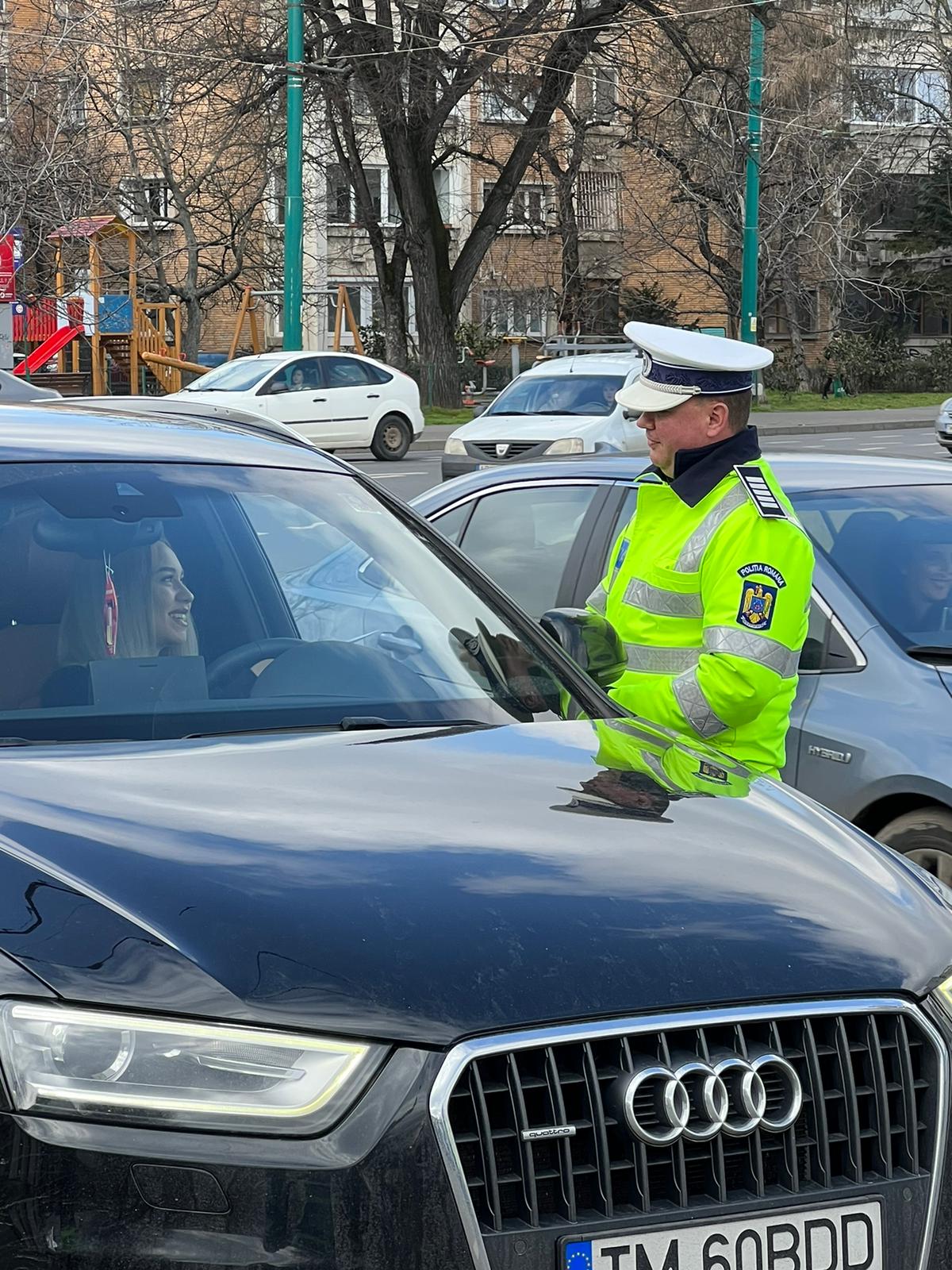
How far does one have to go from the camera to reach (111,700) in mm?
3221

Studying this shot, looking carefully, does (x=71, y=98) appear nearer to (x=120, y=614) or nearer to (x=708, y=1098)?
(x=120, y=614)

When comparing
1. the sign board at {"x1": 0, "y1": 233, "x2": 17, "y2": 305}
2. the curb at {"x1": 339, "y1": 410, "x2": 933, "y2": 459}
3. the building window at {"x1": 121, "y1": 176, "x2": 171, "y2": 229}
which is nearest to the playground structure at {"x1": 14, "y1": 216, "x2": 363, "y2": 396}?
the building window at {"x1": 121, "y1": 176, "x2": 171, "y2": 229}

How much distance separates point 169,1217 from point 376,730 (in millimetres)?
1227

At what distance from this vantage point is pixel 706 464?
4.24m

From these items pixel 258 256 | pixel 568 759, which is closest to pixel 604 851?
pixel 568 759

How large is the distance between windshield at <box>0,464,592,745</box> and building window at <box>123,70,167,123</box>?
3072cm

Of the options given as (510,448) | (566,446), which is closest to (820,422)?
(510,448)

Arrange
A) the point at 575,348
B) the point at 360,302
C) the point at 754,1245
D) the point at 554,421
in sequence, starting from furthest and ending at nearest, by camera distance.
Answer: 1. the point at 360,302
2. the point at 575,348
3. the point at 554,421
4. the point at 754,1245

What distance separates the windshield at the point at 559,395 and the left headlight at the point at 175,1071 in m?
19.1

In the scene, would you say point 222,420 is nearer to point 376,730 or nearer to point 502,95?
point 376,730

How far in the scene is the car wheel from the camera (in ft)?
16.9

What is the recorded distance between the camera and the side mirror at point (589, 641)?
3883 mm

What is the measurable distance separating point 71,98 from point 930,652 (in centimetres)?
2318

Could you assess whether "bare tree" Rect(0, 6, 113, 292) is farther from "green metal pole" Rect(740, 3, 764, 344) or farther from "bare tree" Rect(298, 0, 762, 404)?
"green metal pole" Rect(740, 3, 764, 344)
